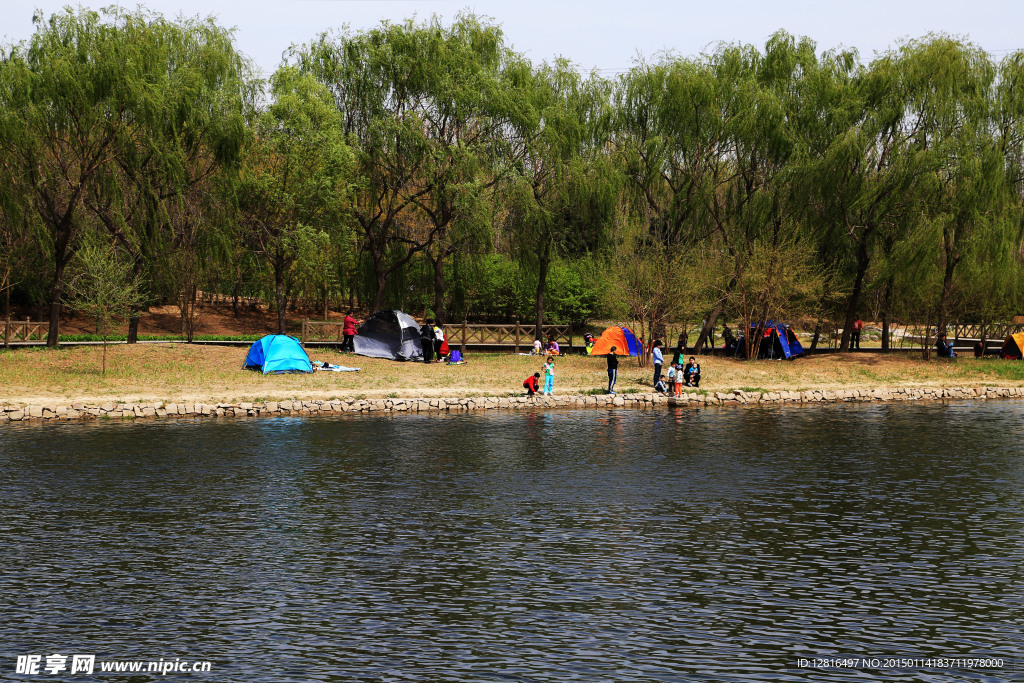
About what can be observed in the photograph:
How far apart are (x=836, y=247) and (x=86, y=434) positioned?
31.1 m

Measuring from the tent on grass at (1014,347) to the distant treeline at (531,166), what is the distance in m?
1.45

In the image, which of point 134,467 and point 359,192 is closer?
point 134,467

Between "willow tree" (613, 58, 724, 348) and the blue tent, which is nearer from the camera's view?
the blue tent

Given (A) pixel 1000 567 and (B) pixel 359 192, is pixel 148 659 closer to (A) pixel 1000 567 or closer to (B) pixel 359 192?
(A) pixel 1000 567

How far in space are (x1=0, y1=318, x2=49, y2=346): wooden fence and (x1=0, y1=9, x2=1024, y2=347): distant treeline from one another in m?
3.39

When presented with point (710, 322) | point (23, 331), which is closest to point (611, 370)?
point (710, 322)

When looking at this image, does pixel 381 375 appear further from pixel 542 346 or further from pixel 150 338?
pixel 150 338

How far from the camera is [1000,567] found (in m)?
11.8

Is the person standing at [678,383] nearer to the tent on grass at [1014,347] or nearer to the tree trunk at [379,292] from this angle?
the tree trunk at [379,292]

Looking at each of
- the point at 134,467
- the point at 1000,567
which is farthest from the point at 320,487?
the point at 1000,567

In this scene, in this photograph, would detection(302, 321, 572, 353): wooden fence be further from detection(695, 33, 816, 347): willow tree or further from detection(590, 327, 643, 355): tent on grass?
detection(695, 33, 816, 347): willow tree

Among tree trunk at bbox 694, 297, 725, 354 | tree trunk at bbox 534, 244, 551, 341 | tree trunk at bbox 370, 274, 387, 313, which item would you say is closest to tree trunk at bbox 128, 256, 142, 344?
tree trunk at bbox 370, 274, 387, 313

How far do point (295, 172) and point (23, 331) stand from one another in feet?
46.6

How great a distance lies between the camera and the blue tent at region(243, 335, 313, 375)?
107 ft
